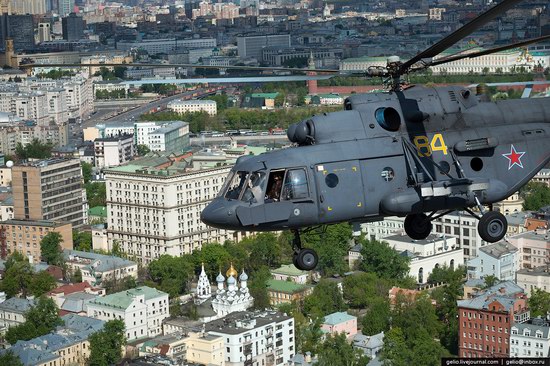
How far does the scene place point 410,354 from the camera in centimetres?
3659

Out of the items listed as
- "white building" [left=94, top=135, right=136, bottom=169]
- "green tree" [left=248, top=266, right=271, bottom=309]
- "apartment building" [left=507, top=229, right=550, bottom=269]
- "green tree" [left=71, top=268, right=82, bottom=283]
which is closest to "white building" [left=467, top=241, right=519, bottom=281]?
"apartment building" [left=507, top=229, right=550, bottom=269]

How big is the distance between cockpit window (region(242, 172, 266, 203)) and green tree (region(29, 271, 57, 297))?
1195 inches

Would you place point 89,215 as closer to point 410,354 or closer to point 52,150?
point 52,150

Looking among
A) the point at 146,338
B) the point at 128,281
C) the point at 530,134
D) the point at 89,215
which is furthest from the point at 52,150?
the point at 530,134

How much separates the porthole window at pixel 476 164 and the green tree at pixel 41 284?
30226 mm

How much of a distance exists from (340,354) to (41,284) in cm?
1192

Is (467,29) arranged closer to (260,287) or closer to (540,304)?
(540,304)

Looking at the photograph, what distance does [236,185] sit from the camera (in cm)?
1592

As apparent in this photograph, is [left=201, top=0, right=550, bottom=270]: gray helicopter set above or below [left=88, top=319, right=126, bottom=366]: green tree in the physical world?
above

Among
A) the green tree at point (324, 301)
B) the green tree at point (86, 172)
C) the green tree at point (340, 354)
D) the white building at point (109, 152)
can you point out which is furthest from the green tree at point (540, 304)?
the white building at point (109, 152)

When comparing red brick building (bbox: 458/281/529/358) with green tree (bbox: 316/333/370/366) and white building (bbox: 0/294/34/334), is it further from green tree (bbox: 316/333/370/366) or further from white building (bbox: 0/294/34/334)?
white building (bbox: 0/294/34/334)

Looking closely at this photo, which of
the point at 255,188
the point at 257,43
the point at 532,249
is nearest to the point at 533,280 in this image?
the point at 532,249

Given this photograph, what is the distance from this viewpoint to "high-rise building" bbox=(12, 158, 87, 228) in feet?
185

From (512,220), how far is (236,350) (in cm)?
1599
